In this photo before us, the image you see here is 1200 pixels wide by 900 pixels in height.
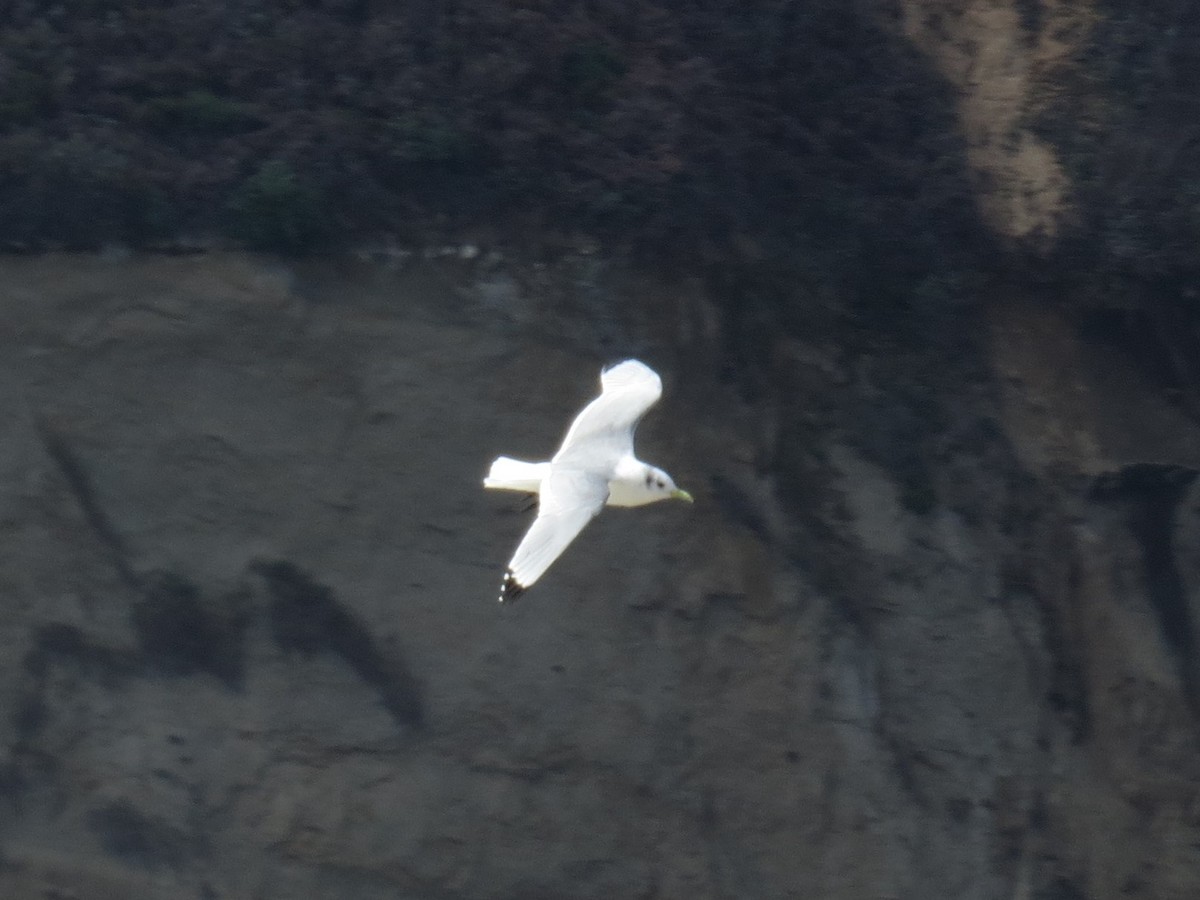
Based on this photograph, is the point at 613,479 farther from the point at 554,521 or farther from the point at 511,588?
the point at 511,588

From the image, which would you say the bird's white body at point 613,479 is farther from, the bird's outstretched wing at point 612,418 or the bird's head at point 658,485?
the bird's outstretched wing at point 612,418

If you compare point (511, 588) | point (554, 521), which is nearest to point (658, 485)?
point (554, 521)

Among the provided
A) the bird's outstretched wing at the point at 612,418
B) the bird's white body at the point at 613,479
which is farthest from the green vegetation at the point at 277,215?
the bird's white body at the point at 613,479

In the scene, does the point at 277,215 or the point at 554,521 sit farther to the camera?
the point at 277,215

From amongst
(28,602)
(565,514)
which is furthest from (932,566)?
(28,602)

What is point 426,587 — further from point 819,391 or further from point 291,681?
point 819,391

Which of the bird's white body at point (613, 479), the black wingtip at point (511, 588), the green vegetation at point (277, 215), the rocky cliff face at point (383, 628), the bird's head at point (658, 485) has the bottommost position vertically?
the rocky cliff face at point (383, 628)

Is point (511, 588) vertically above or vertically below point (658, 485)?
above
